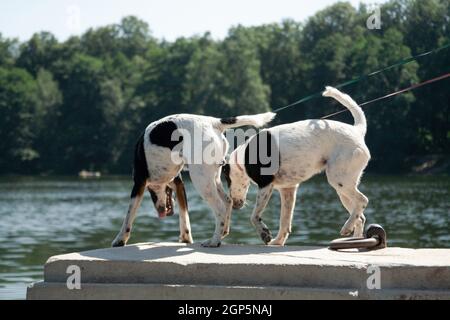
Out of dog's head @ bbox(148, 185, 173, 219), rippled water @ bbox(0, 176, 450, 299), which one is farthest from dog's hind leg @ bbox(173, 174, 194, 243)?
rippled water @ bbox(0, 176, 450, 299)

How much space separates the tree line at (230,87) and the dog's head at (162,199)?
68.9 metres

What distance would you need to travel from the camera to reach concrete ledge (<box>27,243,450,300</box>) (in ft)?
29.8

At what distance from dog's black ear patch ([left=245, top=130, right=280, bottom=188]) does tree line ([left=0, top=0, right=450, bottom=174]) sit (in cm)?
6904

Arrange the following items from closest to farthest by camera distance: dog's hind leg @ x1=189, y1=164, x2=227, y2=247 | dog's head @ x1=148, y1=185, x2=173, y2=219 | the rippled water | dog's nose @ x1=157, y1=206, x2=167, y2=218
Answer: dog's hind leg @ x1=189, y1=164, x2=227, y2=247
dog's head @ x1=148, y1=185, x2=173, y2=219
dog's nose @ x1=157, y1=206, x2=167, y2=218
the rippled water

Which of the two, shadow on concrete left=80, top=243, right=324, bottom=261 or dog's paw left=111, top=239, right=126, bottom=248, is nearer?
shadow on concrete left=80, top=243, right=324, bottom=261

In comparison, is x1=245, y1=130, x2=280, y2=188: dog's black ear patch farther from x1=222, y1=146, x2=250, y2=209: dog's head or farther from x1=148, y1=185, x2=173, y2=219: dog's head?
x1=148, y1=185, x2=173, y2=219: dog's head

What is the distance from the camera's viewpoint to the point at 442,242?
77.6 feet

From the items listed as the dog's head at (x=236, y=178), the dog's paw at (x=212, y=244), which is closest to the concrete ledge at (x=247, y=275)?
the dog's paw at (x=212, y=244)


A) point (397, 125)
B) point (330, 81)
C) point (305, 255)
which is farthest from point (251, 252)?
point (330, 81)

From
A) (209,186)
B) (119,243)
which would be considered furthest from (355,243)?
(119,243)

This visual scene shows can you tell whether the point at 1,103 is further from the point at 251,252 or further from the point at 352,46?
the point at 251,252

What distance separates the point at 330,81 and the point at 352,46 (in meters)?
4.72

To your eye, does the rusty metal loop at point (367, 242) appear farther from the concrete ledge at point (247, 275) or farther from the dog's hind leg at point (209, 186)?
the dog's hind leg at point (209, 186)

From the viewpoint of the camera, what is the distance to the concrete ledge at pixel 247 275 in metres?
9.09
